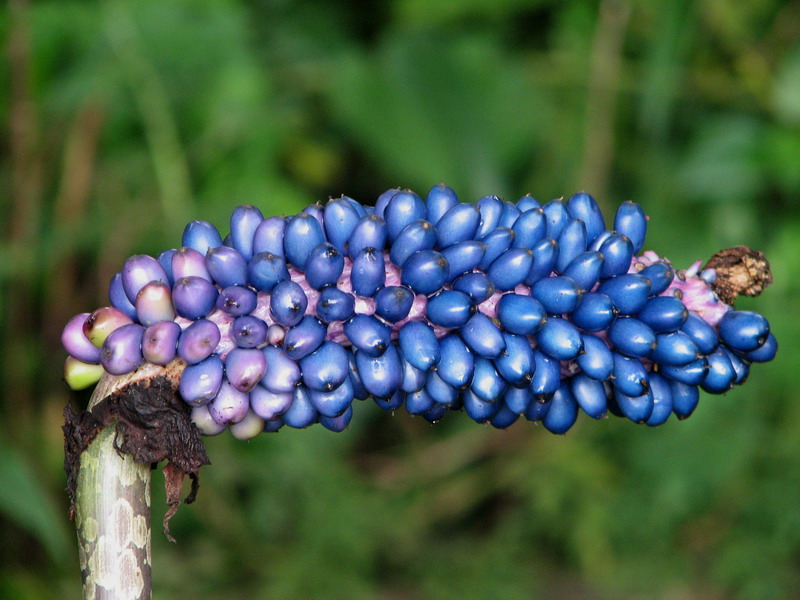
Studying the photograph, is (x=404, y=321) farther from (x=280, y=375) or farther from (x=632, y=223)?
(x=632, y=223)

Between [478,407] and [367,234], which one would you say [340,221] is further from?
[478,407]

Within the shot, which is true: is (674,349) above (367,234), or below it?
below

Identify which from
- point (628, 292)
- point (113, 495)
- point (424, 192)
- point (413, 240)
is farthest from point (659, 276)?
point (424, 192)

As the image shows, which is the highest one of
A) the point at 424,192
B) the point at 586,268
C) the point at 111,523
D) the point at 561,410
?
the point at 424,192

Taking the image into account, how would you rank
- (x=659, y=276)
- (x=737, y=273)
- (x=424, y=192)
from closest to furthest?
(x=659, y=276) < (x=737, y=273) < (x=424, y=192)

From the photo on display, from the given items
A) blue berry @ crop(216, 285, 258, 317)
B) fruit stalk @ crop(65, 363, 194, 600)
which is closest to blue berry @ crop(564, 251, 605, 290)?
blue berry @ crop(216, 285, 258, 317)

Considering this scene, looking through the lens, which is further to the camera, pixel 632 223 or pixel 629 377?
pixel 632 223

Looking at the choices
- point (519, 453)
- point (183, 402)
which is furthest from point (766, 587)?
point (183, 402)

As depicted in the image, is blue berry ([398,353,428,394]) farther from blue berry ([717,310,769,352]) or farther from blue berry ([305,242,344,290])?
blue berry ([717,310,769,352])

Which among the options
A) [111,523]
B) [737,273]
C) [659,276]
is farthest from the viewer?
[737,273]
